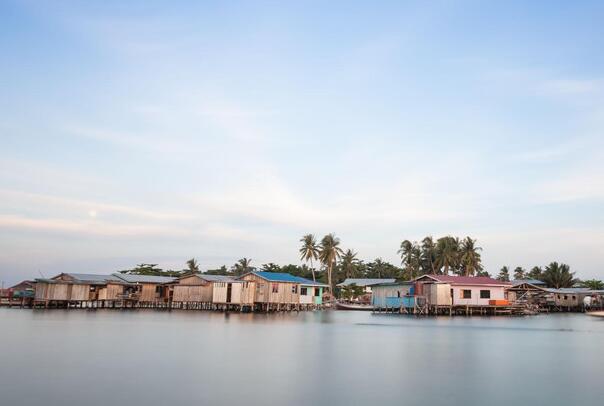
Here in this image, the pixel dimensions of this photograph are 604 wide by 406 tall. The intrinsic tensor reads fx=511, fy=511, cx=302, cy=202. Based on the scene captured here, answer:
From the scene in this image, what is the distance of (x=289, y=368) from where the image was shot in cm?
2202

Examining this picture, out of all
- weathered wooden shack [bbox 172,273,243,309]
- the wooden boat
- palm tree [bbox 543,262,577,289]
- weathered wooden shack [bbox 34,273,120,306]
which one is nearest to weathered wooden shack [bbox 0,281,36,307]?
weathered wooden shack [bbox 34,273,120,306]

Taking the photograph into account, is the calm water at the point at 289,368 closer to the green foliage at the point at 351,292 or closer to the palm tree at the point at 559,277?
the green foliage at the point at 351,292

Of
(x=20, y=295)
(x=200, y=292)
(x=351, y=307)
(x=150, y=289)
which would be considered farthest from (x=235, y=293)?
(x=20, y=295)

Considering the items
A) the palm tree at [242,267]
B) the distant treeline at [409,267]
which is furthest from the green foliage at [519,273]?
the palm tree at [242,267]

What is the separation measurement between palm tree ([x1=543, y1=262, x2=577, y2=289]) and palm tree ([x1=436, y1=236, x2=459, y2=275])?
76.2 ft

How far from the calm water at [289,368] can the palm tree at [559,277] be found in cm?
7418

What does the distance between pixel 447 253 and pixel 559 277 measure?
2762cm

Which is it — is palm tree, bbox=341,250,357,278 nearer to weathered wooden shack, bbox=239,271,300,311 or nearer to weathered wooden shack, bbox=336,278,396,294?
weathered wooden shack, bbox=336,278,396,294

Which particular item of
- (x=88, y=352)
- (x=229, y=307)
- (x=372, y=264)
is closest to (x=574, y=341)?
(x=88, y=352)

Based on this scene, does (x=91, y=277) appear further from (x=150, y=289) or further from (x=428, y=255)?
(x=428, y=255)

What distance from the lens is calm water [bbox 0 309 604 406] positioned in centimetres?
1688

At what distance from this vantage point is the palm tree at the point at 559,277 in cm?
10312

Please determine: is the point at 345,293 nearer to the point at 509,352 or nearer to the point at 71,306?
the point at 71,306

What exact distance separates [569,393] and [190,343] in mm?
19733
